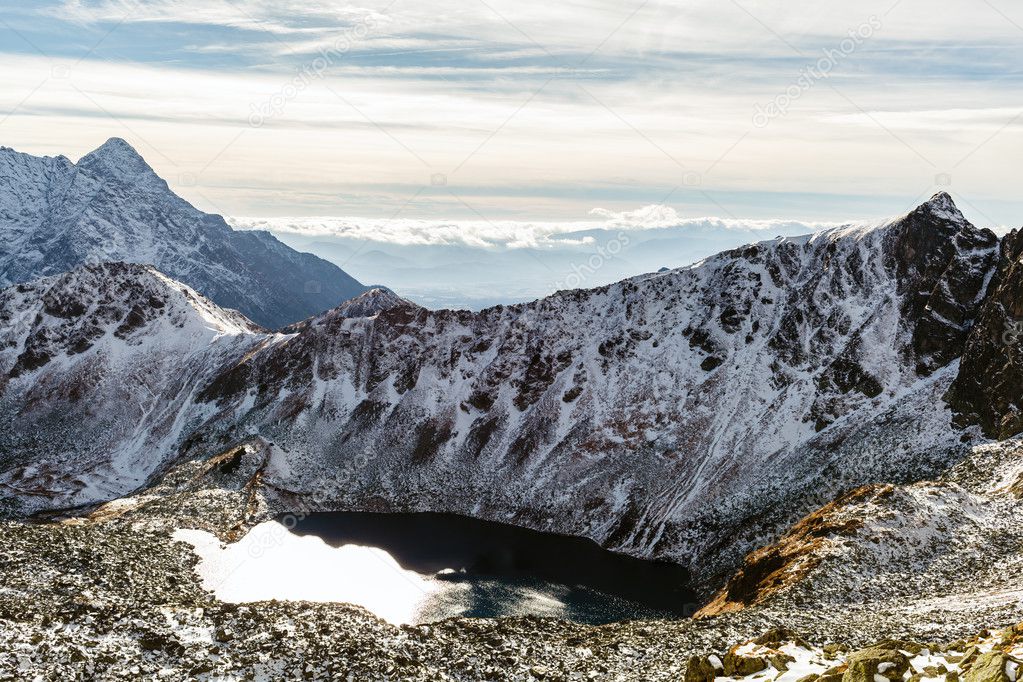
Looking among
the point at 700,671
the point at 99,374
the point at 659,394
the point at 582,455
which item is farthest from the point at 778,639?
the point at 99,374

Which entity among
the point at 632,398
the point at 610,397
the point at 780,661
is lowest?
the point at 780,661

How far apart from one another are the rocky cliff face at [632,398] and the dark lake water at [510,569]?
4527mm

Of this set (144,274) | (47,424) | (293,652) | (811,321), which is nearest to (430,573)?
(293,652)

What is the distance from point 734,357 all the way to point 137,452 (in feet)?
359

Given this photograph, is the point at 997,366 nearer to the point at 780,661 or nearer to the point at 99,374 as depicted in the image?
the point at 780,661

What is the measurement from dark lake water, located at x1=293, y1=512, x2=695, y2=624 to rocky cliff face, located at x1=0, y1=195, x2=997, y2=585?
4.53 meters

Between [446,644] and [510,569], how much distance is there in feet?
145

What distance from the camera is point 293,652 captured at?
4103cm

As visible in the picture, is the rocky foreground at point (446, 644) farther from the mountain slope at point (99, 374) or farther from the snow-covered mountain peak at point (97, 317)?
the snow-covered mountain peak at point (97, 317)

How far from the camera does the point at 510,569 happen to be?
286ft

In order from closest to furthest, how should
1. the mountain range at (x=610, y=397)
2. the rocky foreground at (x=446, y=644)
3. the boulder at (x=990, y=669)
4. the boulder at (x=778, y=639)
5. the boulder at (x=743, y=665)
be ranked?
the boulder at (x=990, y=669), the rocky foreground at (x=446, y=644), the boulder at (x=743, y=665), the boulder at (x=778, y=639), the mountain range at (x=610, y=397)

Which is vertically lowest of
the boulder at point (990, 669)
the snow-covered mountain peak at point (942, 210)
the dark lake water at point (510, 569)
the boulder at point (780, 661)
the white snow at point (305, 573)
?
the white snow at point (305, 573)

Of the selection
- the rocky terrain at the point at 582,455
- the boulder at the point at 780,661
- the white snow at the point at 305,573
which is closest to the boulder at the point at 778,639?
the rocky terrain at the point at 582,455

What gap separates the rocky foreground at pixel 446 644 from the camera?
2984 centimetres
